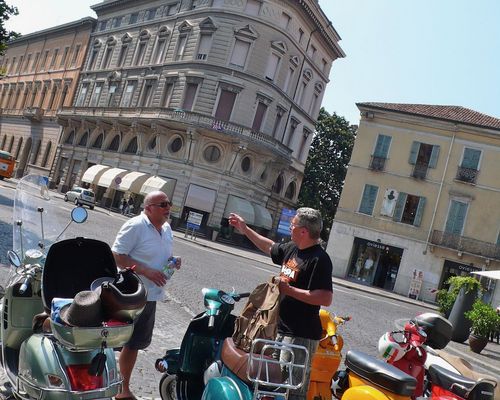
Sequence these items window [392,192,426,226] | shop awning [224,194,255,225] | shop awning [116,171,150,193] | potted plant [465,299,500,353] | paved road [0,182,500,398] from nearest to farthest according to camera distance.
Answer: paved road [0,182,500,398] → potted plant [465,299,500,353] → window [392,192,426,226] → shop awning [224,194,255,225] → shop awning [116,171,150,193]

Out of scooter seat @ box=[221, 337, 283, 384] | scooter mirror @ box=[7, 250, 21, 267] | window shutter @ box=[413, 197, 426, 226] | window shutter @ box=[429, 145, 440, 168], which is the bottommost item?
scooter seat @ box=[221, 337, 283, 384]

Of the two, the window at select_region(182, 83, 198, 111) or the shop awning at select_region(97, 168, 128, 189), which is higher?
the window at select_region(182, 83, 198, 111)

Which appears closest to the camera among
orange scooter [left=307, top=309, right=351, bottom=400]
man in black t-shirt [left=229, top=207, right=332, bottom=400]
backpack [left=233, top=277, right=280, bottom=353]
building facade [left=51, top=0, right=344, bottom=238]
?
backpack [left=233, top=277, right=280, bottom=353]

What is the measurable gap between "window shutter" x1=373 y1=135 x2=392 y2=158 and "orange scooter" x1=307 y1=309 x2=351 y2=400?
27.3 meters

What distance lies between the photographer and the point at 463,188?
29391 millimetres

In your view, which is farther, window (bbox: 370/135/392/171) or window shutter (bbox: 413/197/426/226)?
window (bbox: 370/135/392/171)

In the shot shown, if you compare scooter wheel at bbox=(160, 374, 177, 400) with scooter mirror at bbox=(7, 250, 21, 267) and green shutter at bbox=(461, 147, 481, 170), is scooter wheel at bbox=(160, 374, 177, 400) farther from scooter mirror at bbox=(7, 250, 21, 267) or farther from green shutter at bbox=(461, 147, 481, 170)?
green shutter at bbox=(461, 147, 481, 170)

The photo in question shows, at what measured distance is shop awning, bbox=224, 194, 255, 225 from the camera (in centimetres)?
3322

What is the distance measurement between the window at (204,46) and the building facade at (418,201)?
34.6 feet

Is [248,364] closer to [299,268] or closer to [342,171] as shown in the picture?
[299,268]

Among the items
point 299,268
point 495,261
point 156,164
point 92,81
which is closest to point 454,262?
point 495,261

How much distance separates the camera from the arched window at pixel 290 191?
39.9 metres

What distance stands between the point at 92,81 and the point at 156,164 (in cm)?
1386

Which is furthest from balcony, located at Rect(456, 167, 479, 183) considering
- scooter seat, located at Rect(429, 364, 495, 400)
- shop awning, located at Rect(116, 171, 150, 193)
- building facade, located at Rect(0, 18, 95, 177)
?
building facade, located at Rect(0, 18, 95, 177)
